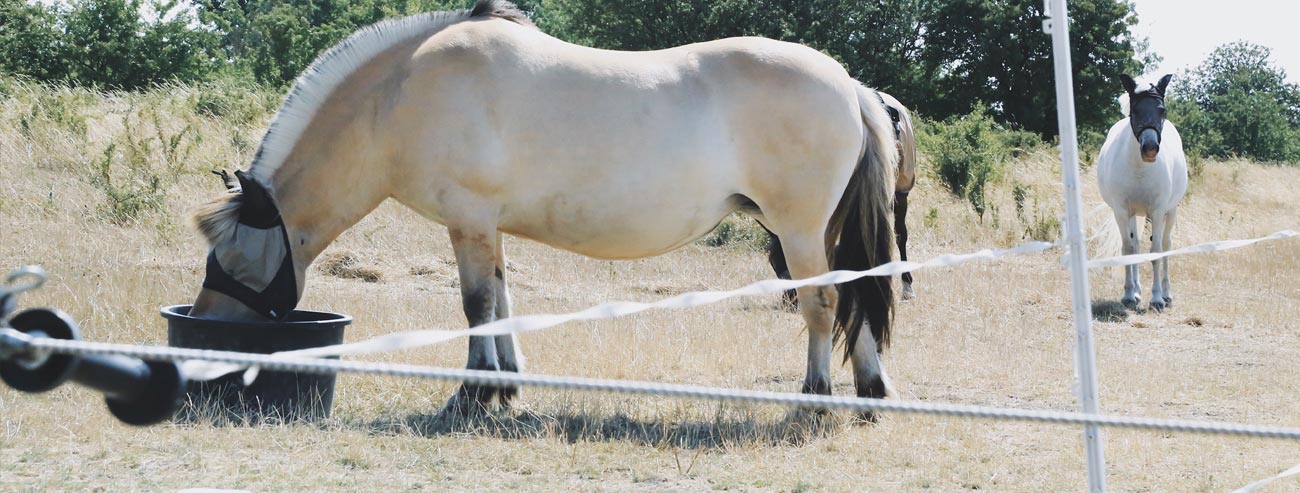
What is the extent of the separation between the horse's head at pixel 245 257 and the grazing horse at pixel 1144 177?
8.01 metres

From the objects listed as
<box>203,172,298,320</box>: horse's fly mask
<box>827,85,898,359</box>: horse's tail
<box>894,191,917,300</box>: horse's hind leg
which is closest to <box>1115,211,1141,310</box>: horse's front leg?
<box>894,191,917,300</box>: horse's hind leg

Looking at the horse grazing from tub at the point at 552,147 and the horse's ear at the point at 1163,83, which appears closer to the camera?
the horse grazing from tub at the point at 552,147

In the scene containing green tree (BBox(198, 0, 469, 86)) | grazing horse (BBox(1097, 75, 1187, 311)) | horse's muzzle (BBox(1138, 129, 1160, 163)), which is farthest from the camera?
green tree (BBox(198, 0, 469, 86))

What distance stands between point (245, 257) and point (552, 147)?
1.59 meters

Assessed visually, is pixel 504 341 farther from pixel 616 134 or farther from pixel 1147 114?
pixel 1147 114

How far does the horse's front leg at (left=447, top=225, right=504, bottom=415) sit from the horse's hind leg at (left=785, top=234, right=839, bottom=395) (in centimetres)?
159

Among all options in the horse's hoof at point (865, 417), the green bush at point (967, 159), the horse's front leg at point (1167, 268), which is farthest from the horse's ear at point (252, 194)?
the green bush at point (967, 159)

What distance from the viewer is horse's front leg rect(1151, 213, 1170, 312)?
10562mm

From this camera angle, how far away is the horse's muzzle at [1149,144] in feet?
32.8

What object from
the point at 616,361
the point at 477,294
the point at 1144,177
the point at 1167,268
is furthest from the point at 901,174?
the point at 477,294

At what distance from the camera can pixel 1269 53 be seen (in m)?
75.6

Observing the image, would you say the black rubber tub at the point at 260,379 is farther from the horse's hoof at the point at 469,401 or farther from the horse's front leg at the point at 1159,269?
the horse's front leg at the point at 1159,269

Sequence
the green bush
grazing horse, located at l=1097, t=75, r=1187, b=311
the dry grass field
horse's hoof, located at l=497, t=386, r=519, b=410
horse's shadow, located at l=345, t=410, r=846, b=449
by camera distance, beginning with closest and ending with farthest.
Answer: the dry grass field → horse's shadow, located at l=345, t=410, r=846, b=449 → horse's hoof, located at l=497, t=386, r=519, b=410 → grazing horse, located at l=1097, t=75, r=1187, b=311 → the green bush

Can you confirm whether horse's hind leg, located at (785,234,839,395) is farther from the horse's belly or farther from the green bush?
the green bush
